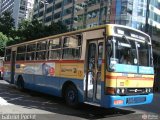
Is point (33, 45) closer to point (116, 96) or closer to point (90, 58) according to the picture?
point (90, 58)

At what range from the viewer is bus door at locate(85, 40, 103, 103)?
10992 millimetres

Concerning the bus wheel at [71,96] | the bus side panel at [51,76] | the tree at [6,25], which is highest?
the tree at [6,25]

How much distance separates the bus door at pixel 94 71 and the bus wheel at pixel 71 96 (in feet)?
2.55

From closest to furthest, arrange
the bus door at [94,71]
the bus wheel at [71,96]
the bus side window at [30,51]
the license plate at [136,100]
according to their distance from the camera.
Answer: the license plate at [136,100] → the bus door at [94,71] → the bus wheel at [71,96] → the bus side window at [30,51]

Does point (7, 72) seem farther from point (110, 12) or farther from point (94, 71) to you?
point (110, 12)

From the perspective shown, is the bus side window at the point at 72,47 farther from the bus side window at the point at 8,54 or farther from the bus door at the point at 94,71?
the bus side window at the point at 8,54

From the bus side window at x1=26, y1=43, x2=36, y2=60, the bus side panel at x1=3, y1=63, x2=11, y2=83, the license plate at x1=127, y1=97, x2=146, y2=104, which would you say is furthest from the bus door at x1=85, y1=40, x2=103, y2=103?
the bus side panel at x1=3, y1=63, x2=11, y2=83

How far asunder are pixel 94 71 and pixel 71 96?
6.05ft

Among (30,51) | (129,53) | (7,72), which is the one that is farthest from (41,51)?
(7,72)

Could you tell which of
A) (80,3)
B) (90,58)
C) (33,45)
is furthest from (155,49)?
(90,58)

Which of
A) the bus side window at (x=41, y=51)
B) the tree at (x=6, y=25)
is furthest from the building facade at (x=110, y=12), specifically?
the bus side window at (x=41, y=51)

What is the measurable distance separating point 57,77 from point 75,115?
3.12m

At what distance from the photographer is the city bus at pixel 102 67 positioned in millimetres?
10508

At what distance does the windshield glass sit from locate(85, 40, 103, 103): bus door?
576 mm
